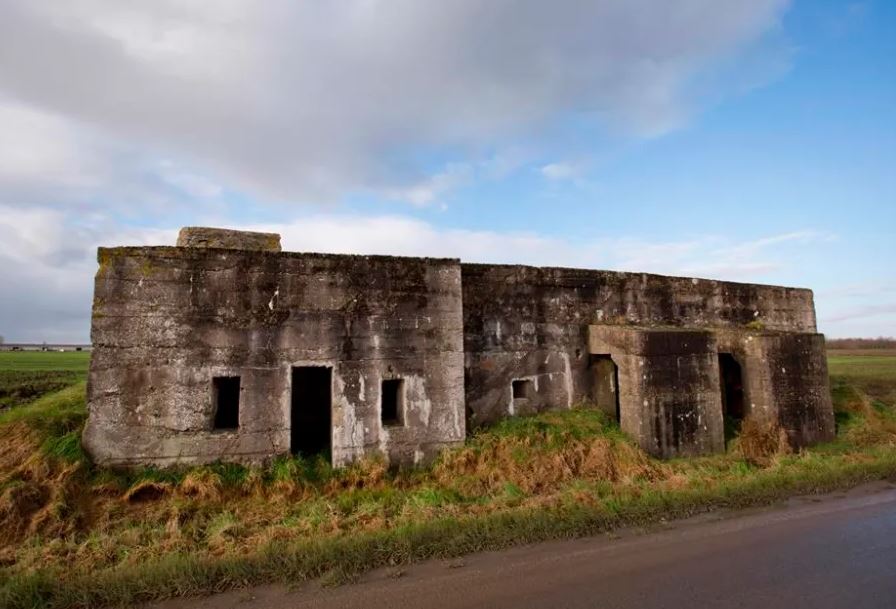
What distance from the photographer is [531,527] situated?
5320 millimetres

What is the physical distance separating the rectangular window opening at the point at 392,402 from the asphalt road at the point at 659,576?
3.09 metres

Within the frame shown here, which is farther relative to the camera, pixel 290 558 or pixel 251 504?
pixel 251 504

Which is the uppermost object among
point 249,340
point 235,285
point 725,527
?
point 235,285

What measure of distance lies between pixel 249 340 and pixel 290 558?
3270 mm

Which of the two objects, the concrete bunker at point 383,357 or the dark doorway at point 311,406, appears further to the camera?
the dark doorway at point 311,406

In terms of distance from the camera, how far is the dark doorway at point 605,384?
30.6 feet

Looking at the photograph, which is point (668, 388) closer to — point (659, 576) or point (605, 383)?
point (605, 383)

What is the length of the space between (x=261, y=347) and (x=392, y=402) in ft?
7.86

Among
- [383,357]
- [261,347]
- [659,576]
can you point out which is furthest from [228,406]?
[659,576]

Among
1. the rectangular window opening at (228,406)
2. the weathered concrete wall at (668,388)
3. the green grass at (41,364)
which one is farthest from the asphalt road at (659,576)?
the green grass at (41,364)

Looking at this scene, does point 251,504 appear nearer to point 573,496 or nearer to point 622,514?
point 573,496

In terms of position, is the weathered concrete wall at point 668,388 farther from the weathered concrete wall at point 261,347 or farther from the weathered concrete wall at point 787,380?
the weathered concrete wall at point 261,347

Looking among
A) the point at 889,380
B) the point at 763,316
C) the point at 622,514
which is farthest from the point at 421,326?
the point at 889,380

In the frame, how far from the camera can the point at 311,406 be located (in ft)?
30.3
